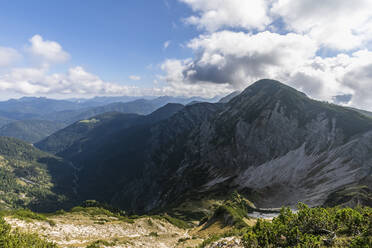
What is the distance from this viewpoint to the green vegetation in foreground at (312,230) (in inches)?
762

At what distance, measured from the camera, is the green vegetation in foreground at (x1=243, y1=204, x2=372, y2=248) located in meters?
Result: 19.4

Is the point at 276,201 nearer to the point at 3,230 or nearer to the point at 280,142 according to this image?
the point at 280,142

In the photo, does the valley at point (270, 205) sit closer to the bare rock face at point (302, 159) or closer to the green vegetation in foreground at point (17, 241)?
the bare rock face at point (302, 159)

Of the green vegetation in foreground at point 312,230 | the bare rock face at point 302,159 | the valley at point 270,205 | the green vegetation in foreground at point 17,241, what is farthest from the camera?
the bare rock face at point 302,159

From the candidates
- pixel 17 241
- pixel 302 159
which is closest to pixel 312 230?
pixel 17 241

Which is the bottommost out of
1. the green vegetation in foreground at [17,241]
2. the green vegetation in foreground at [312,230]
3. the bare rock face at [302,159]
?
the bare rock face at [302,159]

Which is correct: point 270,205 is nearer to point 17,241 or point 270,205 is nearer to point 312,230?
point 312,230

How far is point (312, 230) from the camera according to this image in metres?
22.4

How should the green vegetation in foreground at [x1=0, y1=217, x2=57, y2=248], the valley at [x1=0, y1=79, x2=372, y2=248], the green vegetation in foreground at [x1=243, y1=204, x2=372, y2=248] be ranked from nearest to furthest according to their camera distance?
1. the green vegetation in foreground at [x1=243, y1=204, x2=372, y2=248]
2. the green vegetation in foreground at [x1=0, y1=217, x2=57, y2=248]
3. the valley at [x1=0, y1=79, x2=372, y2=248]

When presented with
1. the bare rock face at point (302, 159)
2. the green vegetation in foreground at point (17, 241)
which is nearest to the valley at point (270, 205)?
the bare rock face at point (302, 159)

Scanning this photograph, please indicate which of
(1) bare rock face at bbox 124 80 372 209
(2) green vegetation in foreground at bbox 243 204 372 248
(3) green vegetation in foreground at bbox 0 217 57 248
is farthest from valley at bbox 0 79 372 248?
(3) green vegetation in foreground at bbox 0 217 57 248

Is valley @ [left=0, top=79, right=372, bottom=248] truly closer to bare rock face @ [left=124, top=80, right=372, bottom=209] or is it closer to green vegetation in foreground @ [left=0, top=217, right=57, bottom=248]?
bare rock face @ [left=124, top=80, right=372, bottom=209]

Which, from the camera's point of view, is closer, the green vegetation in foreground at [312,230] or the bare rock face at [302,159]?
the green vegetation in foreground at [312,230]

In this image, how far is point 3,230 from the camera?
2508 cm
